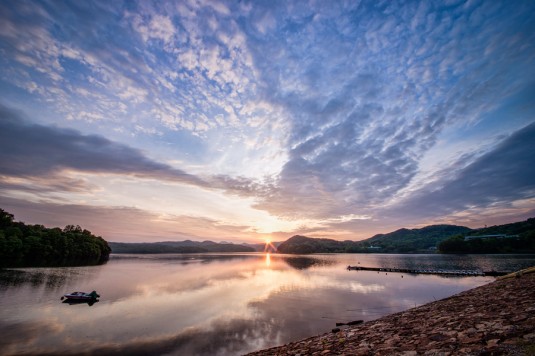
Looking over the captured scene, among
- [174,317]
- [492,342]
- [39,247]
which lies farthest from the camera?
[39,247]

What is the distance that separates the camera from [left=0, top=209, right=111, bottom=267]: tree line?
304 feet

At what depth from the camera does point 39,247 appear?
105625 mm

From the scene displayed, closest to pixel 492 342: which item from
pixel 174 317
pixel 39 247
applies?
pixel 174 317

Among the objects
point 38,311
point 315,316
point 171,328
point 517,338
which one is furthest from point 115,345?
point 517,338

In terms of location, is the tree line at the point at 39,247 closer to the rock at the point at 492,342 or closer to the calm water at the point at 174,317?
the calm water at the point at 174,317

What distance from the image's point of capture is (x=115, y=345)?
24.8m

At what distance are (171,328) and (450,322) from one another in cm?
3005

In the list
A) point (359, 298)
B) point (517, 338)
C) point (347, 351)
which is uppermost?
point (517, 338)

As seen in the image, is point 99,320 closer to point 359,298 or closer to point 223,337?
point 223,337

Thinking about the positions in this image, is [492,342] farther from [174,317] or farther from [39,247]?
[39,247]

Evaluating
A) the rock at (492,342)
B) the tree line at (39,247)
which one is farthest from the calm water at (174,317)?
the tree line at (39,247)

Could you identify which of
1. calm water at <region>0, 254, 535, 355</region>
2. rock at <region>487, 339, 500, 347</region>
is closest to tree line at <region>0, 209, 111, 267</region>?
calm water at <region>0, 254, 535, 355</region>

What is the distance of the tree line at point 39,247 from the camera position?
9253 centimetres

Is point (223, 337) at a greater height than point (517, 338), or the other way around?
point (517, 338)
